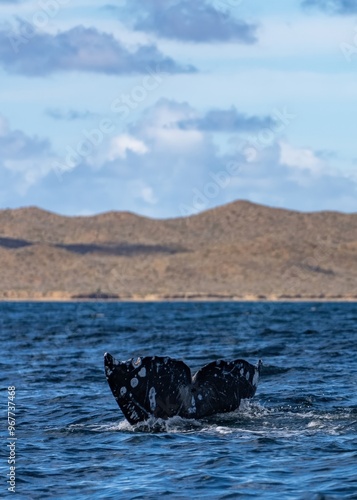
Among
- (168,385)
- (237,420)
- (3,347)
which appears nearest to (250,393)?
(237,420)

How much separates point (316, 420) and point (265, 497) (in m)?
7.27

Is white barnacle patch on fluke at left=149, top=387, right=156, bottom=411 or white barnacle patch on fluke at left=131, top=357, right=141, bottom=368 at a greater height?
white barnacle patch on fluke at left=131, top=357, right=141, bottom=368

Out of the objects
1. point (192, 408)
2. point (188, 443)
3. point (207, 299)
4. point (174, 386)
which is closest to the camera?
point (188, 443)

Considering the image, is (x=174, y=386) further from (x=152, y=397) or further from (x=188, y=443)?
(x=188, y=443)

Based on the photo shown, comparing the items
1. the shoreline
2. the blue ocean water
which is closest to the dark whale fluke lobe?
the blue ocean water

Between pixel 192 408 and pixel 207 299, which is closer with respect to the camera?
pixel 192 408

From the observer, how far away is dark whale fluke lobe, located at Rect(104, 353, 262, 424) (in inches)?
885

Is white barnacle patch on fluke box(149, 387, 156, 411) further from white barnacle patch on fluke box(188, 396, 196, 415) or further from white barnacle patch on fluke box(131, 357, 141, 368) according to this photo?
white barnacle patch on fluke box(188, 396, 196, 415)

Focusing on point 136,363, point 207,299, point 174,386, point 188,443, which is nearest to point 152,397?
point 174,386

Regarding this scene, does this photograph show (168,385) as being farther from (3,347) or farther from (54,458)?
(3,347)

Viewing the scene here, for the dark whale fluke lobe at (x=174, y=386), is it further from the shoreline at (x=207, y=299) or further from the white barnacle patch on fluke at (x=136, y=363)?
the shoreline at (x=207, y=299)

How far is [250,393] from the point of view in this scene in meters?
25.1

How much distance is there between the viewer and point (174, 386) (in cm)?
2305

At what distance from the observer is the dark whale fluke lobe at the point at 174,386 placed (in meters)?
22.5
